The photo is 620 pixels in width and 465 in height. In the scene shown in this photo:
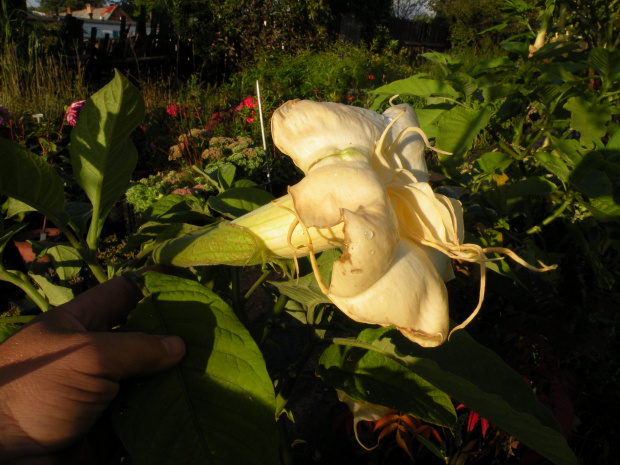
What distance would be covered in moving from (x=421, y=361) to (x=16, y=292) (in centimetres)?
270

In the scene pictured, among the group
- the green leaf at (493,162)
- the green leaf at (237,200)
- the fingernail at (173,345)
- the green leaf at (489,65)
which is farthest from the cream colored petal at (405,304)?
the green leaf at (489,65)

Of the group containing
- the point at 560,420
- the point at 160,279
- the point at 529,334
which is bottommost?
the point at 560,420

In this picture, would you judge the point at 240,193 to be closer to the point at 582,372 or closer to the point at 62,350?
the point at 62,350

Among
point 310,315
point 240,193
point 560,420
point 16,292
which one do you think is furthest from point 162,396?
point 16,292

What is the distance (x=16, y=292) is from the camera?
2.54m

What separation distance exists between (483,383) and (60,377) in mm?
614

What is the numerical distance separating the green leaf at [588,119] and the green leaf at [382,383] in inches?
28.8

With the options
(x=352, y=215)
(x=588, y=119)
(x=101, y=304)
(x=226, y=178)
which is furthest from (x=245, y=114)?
(x=352, y=215)

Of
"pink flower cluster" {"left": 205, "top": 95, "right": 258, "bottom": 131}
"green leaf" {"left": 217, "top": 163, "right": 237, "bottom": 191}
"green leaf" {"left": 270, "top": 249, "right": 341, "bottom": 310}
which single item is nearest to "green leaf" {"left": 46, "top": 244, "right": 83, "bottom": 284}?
"green leaf" {"left": 217, "top": 163, "right": 237, "bottom": 191}

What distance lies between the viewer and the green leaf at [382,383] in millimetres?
712

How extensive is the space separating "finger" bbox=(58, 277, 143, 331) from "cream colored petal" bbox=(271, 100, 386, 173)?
387 mm

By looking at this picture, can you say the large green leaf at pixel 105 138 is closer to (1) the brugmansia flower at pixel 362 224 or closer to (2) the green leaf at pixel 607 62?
(1) the brugmansia flower at pixel 362 224

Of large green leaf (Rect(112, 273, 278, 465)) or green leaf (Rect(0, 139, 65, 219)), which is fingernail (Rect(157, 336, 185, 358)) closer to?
large green leaf (Rect(112, 273, 278, 465))

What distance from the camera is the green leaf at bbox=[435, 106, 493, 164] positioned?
101cm
